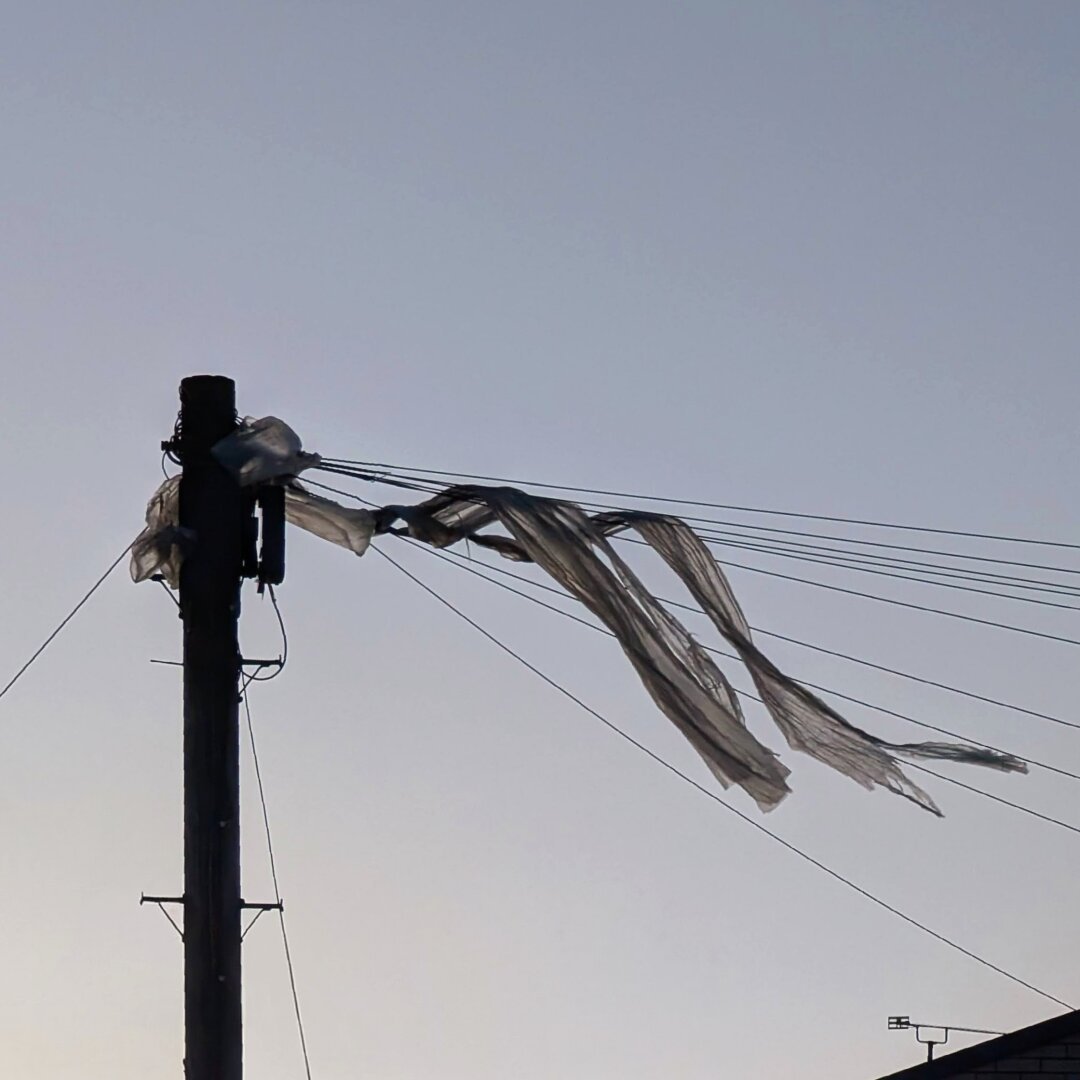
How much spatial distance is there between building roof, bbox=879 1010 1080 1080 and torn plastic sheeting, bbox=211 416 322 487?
7.39 meters

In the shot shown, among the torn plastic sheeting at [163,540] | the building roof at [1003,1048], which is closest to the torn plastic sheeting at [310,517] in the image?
the torn plastic sheeting at [163,540]

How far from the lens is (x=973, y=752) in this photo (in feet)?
35.1

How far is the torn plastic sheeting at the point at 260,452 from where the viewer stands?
1006 centimetres

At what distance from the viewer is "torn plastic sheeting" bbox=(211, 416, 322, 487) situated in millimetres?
10062

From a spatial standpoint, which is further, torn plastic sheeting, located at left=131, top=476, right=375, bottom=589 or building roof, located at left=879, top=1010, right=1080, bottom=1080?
building roof, located at left=879, top=1010, right=1080, bottom=1080

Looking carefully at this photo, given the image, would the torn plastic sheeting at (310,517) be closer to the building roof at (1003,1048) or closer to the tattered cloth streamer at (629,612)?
the tattered cloth streamer at (629,612)

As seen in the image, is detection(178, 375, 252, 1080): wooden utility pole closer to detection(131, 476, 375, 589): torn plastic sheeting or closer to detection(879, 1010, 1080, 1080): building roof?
detection(131, 476, 375, 589): torn plastic sheeting

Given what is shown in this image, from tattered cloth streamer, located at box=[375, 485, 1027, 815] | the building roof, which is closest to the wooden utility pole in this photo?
tattered cloth streamer, located at box=[375, 485, 1027, 815]

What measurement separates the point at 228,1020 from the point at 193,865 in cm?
67

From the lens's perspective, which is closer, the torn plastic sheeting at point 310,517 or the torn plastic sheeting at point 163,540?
the torn plastic sheeting at point 163,540

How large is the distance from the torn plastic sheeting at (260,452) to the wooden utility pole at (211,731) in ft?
0.17

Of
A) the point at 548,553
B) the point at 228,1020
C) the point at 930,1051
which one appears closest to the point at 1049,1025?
the point at 930,1051

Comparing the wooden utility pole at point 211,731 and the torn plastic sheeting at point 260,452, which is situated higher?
the torn plastic sheeting at point 260,452

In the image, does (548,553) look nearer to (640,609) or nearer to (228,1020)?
(640,609)
